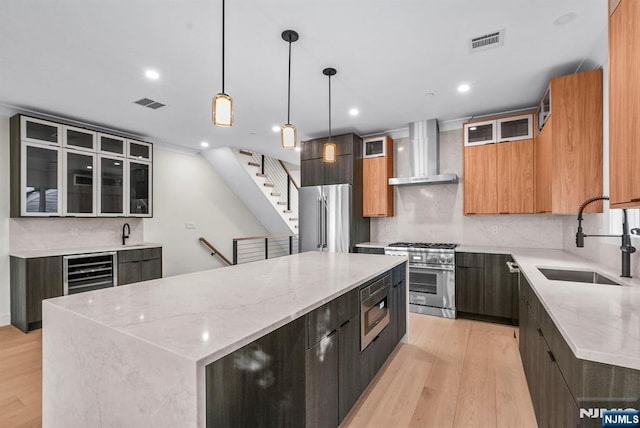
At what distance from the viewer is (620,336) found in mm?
1071

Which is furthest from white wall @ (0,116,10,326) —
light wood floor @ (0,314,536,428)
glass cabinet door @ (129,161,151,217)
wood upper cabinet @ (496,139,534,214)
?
wood upper cabinet @ (496,139,534,214)

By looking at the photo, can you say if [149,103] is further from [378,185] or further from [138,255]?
[378,185]

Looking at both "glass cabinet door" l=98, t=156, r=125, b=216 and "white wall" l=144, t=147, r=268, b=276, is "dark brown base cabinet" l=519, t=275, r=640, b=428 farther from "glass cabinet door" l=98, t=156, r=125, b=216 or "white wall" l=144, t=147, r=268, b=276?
"white wall" l=144, t=147, r=268, b=276

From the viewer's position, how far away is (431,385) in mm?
2338

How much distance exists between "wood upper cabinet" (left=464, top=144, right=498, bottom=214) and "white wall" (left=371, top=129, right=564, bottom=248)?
35 cm

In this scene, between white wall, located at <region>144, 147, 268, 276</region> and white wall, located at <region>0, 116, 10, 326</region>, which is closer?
white wall, located at <region>0, 116, 10, 326</region>

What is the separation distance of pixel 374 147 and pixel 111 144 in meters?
3.99

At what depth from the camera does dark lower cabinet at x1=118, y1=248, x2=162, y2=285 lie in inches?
166

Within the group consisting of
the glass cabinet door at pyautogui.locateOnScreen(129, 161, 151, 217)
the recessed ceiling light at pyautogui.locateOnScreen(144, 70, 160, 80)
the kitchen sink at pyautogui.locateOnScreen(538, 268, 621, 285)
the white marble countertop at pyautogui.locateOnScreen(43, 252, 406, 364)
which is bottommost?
the kitchen sink at pyautogui.locateOnScreen(538, 268, 621, 285)

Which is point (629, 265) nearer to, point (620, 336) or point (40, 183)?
point (620, 336)

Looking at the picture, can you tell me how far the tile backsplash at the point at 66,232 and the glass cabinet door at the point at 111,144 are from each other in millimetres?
1069

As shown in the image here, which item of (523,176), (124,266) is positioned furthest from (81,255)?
(523,176)

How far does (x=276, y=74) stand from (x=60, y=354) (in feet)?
8.67

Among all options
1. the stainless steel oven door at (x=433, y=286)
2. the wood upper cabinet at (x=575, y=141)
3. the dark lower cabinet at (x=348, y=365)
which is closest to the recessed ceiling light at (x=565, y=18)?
the wood upper cabinet at (x=575, y=141)
